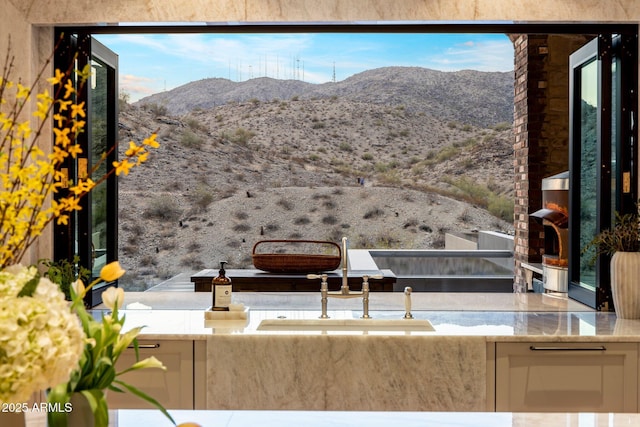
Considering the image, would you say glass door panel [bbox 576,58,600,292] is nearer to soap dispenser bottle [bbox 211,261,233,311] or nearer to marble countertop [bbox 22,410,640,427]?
soap dispenser bottle [bbox 211,261,233,311]

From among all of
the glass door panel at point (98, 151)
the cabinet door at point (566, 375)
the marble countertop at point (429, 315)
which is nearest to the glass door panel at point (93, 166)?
the glass door panel at point (98, 151)

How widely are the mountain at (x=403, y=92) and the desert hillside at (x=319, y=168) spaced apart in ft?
0.06

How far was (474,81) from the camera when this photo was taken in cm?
895

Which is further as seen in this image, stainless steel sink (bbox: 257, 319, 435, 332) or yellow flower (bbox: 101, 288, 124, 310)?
stainless steel sink (bbox: 257, 319, 435, 332)

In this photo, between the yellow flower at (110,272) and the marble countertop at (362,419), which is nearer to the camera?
the yellow flower at (110,272)

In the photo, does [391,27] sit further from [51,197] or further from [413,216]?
[413,216]

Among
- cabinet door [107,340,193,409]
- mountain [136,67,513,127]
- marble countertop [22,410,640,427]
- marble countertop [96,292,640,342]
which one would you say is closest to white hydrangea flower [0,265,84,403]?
marble countertop [22,410,640,427]

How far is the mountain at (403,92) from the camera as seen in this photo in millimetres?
8750

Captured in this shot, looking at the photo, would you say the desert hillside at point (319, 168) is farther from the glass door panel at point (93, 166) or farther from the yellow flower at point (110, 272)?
the yellow flower at point (110, 272)

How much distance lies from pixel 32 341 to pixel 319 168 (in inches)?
336

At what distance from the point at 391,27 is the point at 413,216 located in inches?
241

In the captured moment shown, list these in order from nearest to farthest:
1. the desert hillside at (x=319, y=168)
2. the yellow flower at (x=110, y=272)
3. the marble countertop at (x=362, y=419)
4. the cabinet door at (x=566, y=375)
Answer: the yellow flower at (x=110, y=272) < the marble countertop at (x=362, y=419) < the cabinet door at (x=566, y=375) < the desert hillside at (x=319, y=168)

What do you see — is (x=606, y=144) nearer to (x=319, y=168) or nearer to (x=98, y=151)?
(x=98, y=151)

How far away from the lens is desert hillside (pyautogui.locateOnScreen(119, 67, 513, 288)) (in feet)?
28.1
